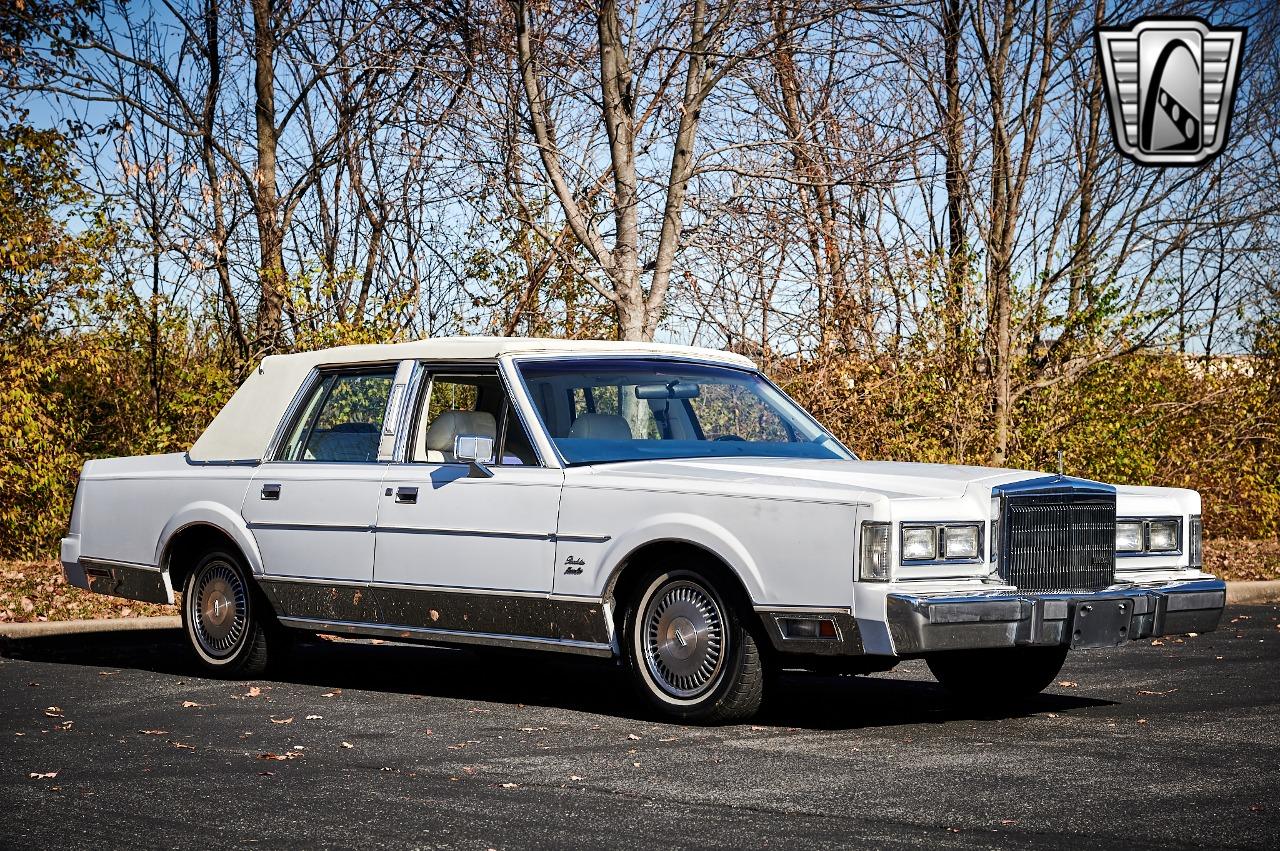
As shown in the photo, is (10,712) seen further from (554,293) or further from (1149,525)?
(554,293)

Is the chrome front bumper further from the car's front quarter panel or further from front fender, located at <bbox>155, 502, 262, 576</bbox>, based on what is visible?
front fender, located at <bbox>155, 502, 262, 576</bbox>

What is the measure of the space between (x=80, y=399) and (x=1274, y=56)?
15.7 meters

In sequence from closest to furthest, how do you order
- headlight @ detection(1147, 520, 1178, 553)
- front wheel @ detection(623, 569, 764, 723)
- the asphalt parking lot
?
1. the asphalt parking lot
2. front wheel @ detection(623, 569, 764, 723)
3. headlight @ detection(1147, 520, 1178, 553)

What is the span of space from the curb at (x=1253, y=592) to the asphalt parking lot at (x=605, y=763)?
6.89 meters

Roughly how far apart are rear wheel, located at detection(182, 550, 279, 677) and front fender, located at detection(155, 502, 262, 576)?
191 mm

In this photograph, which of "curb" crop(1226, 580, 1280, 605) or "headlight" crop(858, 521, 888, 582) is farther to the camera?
"curb" crop(1226, 580, 1280, 605)

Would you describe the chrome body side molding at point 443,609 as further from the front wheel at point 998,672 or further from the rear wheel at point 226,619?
the front wheel at point 998,672

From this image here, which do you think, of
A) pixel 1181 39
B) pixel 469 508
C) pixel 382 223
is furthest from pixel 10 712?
pixel 1181 39

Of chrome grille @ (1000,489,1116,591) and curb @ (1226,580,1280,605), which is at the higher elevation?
chrome grille @ (1000,489,1116,591)

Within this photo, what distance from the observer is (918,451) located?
60.8 ft

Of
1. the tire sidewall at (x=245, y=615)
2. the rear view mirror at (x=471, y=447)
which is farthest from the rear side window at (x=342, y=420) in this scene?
the rear view mirror at (x=471, y=447)

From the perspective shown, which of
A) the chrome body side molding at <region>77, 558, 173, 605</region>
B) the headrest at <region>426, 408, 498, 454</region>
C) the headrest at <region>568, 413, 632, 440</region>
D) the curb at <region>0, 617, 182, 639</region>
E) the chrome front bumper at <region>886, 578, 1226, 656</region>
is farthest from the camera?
the curb at <region>0, 617, 182, 639</region>

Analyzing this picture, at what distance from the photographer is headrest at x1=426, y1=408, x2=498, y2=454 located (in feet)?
30.2

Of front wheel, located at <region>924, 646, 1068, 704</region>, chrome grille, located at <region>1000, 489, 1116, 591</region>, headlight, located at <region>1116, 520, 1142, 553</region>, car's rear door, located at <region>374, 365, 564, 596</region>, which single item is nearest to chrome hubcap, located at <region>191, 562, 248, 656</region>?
car's rear door, located at <region>374, 365, 564, 596</region>
